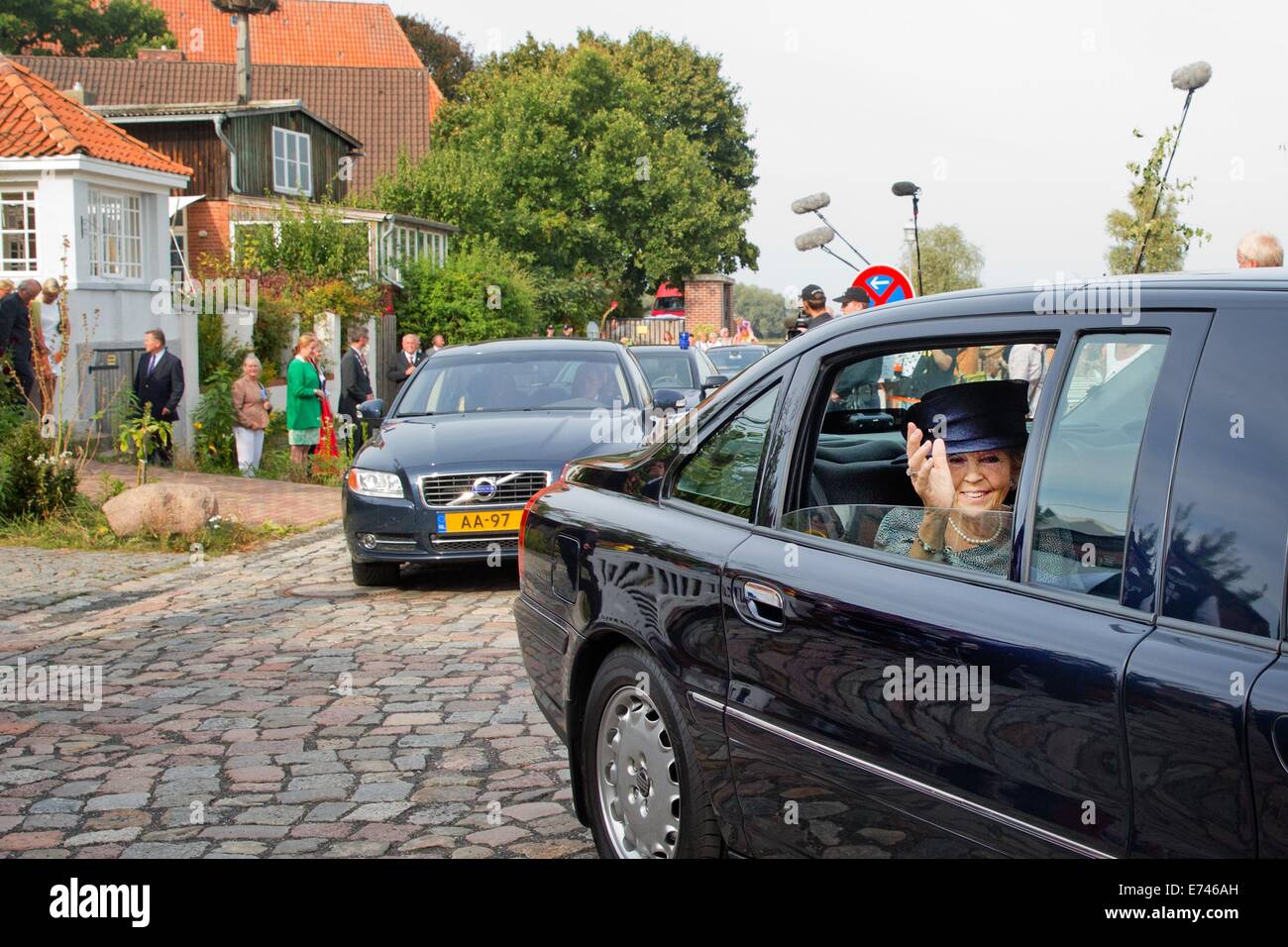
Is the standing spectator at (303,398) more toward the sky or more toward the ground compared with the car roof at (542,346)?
more toward the ground

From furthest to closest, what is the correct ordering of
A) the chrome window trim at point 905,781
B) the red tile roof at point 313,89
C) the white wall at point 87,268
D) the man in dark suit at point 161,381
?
the red tile roof at point 313,89 < the white wall at point 87,268 < the man in dark suit at point 161,381 < the chrome window trim at point 905,781

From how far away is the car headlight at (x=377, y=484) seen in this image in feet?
33.7

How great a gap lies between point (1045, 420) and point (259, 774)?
3874mm

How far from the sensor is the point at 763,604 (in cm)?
358

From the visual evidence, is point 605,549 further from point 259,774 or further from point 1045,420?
point 259,774

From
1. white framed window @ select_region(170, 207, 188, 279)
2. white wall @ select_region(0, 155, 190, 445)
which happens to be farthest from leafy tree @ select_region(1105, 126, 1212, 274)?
white framed window @ select_region(170, 207, 188, 279)

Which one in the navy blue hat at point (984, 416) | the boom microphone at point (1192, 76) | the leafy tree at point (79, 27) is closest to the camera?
the navy blue hat at point (984, 416)

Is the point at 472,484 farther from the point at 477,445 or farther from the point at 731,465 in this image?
the point at 731,465

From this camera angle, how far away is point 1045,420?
117 inches

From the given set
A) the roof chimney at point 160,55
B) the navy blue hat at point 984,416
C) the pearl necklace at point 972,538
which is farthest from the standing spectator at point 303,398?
the roof chimney at point 160,55

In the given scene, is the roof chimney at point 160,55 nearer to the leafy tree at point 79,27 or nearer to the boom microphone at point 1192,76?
the leafy tree at point 79,27

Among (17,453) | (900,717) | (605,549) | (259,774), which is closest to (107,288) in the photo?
(17,453)

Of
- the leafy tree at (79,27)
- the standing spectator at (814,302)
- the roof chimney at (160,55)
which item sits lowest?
the standing spectator at (814,302)

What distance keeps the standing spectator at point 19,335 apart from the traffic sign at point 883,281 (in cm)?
866
